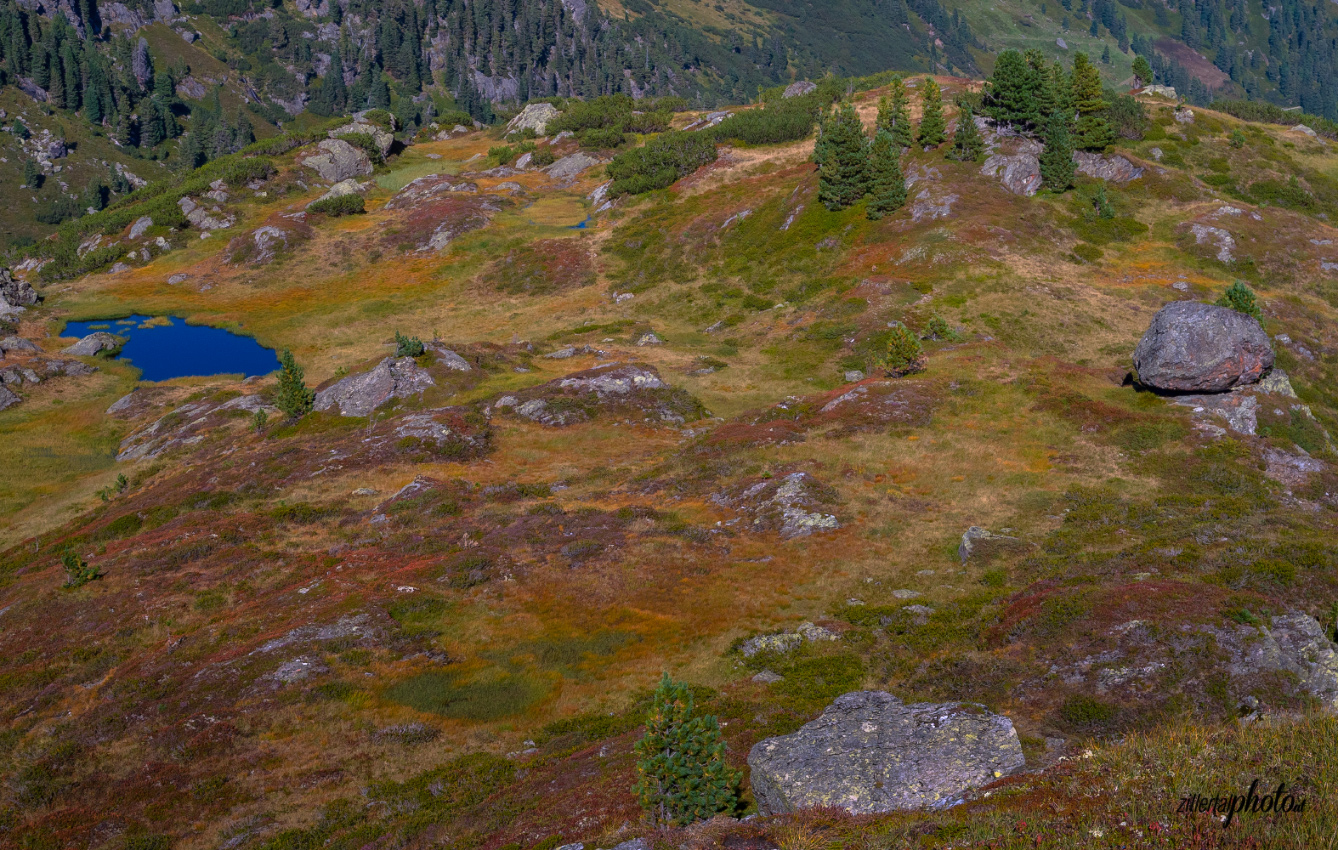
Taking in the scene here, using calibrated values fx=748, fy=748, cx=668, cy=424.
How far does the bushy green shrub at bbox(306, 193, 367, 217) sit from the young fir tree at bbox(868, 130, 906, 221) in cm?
9285

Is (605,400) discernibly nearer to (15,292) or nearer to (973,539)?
(973,539)

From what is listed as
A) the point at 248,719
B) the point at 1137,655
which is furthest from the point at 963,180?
the point at 248,719

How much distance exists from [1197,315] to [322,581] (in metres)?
55.8

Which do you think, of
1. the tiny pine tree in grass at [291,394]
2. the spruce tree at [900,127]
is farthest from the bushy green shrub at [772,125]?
the tiny pine tree in grass at [291,394]

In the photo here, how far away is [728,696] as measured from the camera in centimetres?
2794

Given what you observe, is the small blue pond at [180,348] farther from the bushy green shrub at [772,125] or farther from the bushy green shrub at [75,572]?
the bushy green shrub at [772,125]

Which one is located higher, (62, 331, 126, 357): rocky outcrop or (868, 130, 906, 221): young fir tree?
(868, 130, 906, 221): young fir tree

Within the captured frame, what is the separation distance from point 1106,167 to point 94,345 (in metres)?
128

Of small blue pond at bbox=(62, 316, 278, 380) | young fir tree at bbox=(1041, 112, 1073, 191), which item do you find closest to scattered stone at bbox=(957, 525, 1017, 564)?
young fir tree at bbox=(1041, 112, 1073, 191)

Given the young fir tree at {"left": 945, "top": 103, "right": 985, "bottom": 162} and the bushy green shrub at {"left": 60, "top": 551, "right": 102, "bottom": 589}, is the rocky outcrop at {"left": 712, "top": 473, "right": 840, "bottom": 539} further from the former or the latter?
the young fir tree at {"left": 945, "top": 103, "right": 985, "bottom": 162}

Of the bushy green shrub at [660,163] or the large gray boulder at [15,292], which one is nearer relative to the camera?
the large gray boulder at [15,292]

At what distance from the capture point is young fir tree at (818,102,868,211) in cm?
9288

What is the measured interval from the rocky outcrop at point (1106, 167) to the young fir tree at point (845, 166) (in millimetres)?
24966

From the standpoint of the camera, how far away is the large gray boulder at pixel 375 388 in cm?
6869
